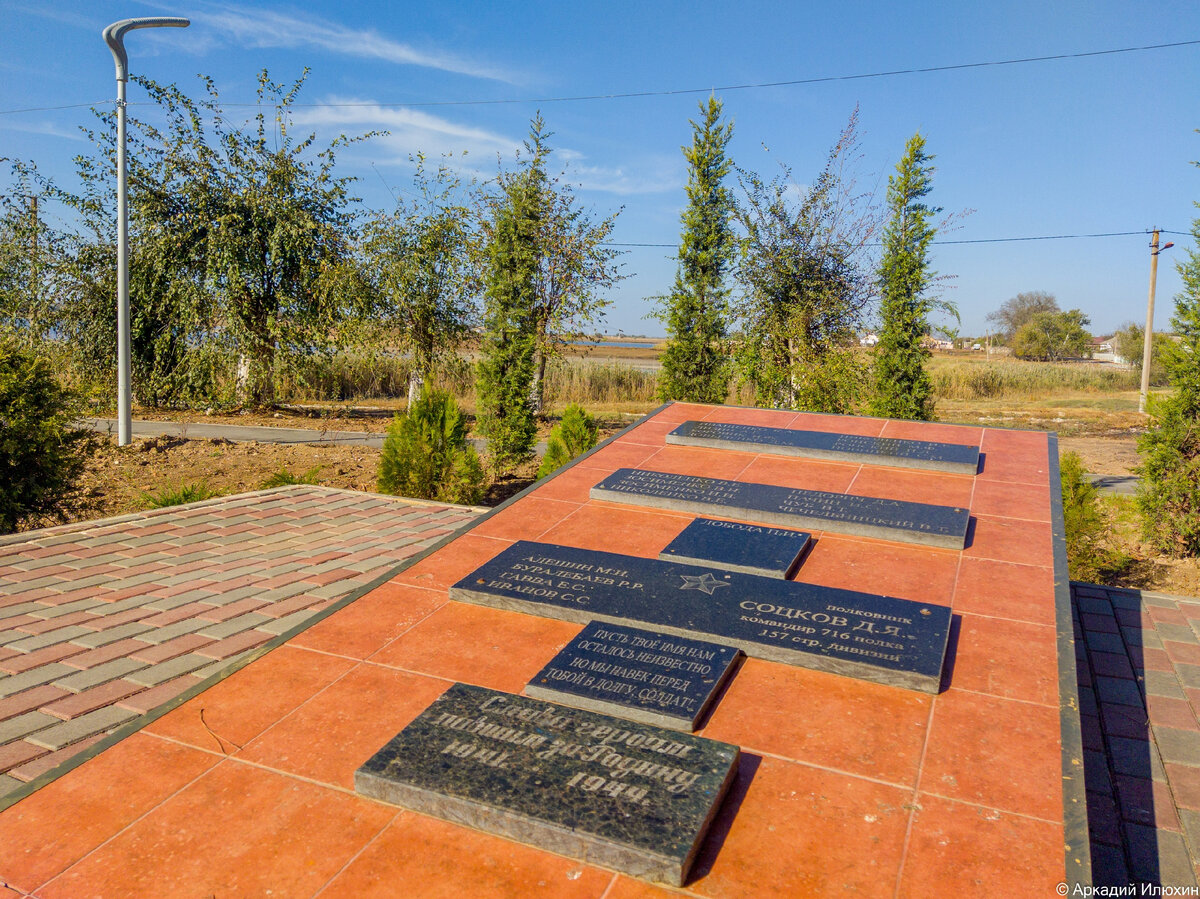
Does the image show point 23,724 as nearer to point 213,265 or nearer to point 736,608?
point 736,608

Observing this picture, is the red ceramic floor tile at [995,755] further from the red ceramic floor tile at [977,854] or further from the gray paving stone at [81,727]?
the gray paving stone at [81,727]

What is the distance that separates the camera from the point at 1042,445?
5.92 metres

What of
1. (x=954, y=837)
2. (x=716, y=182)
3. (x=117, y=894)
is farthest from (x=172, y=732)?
(x=716, y=182)

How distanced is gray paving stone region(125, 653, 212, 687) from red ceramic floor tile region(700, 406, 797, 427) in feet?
14.9

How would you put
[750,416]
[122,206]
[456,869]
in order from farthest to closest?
1. [122,206]
2. [750,416]
3. [456,869]

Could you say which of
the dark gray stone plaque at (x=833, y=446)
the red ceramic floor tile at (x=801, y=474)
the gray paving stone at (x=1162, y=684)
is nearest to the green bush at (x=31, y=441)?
the dark gray stone plaque at (x=833, y=446)

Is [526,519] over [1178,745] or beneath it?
over

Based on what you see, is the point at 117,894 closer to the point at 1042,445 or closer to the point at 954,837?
the point at 954,837

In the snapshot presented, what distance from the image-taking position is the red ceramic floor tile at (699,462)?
5.46 metres

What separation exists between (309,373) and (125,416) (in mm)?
5377

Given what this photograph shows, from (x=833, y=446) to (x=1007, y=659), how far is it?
2875 mm

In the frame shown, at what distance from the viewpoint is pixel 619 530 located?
446cm

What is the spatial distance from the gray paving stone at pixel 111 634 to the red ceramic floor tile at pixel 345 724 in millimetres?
1457

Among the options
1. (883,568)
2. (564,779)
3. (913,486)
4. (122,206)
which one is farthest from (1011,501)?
(122,206)
